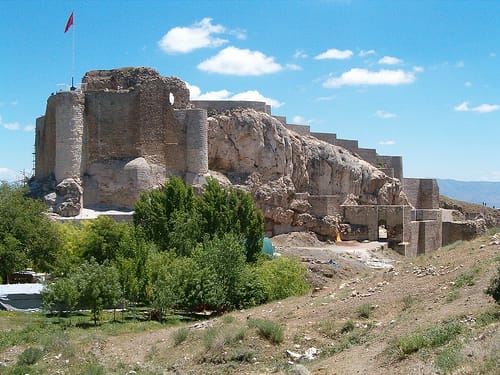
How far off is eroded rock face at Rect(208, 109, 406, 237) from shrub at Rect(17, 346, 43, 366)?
79.3 feet

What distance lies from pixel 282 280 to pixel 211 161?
58.3ft

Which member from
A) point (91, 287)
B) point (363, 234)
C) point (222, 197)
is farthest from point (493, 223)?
point (91, 287)

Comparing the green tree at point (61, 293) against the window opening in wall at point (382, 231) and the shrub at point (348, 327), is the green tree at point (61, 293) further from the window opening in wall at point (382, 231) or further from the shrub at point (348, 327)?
the window opening in wall at point (382, 231)

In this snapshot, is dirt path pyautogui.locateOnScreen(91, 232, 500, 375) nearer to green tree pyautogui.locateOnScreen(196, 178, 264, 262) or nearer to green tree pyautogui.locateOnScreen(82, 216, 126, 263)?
green tree pyautogui.locateOnScreen(82, 216, 126, 263)

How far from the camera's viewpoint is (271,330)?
1448cm

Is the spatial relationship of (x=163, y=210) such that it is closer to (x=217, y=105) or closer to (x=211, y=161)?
(x=211, y=161)

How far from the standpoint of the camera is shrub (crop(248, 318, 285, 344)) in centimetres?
1423

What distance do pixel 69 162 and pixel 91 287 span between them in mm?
15214

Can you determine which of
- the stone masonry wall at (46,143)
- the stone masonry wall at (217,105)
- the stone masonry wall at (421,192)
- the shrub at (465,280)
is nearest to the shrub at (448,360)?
the shrub at (465,280)

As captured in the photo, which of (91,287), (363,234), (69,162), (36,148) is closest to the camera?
(91,287)

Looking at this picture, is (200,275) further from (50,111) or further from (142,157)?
(50,111)

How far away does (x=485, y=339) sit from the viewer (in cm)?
1010

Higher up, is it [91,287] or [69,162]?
[69,162]

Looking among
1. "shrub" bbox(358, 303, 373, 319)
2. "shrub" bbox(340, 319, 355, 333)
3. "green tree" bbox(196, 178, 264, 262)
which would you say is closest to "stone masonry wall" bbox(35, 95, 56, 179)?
"green tree" bbox(196, 178, 264, 262)
